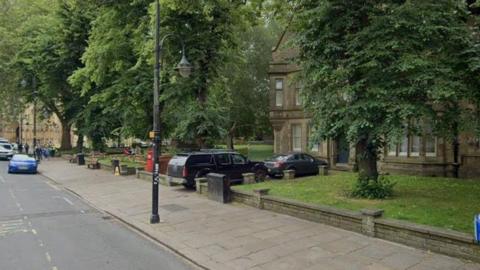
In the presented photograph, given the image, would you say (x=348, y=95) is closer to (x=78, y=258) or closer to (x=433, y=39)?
(x=433, y=39)

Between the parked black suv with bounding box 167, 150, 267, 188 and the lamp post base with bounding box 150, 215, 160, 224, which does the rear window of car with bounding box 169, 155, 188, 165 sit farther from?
the lamp post base with bounding box 150, 215, 160, 224

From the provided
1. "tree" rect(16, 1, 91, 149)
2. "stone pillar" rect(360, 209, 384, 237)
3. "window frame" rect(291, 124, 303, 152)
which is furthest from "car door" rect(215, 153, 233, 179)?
"tree" rect(16, 1, 91, 149)

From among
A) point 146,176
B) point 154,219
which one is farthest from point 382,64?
point 146,176

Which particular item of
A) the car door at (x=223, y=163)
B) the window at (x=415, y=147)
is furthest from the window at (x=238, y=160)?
the window at (x=415, y=147)

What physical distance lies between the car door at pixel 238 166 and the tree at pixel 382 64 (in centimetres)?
716

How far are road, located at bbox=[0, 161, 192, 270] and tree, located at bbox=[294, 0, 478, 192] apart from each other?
6.51 m

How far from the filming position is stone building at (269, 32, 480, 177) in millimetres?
20595

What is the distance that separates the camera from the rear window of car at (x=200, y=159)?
62.0 feet

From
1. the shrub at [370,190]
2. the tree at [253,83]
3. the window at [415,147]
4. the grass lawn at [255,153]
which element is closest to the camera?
the shrub at [370,190]

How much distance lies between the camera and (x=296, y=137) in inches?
1232

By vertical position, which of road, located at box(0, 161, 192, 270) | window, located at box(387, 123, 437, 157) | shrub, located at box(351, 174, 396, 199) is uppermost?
window, located at box(387, 123, 437, 157)

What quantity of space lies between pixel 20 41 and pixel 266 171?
36.4m

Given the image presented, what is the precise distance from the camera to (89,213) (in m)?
15.1

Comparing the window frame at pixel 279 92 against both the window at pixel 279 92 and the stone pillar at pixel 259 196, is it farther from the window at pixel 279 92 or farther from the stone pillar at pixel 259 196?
the stone pillar at pixel 259 196
